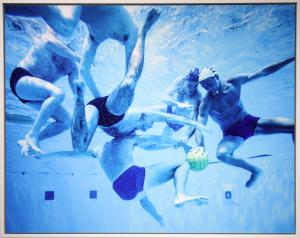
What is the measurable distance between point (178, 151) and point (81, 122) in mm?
914

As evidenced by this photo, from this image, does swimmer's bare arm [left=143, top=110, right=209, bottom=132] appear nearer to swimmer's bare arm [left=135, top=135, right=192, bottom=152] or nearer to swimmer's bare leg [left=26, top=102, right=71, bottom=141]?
swimmer's bare arm [left=135, top=135, right=192, bottom=152]

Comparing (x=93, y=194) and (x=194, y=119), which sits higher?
(x=194, y=119)

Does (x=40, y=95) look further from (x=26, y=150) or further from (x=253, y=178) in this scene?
(x=253, y=178)

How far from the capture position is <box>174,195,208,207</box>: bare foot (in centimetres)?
419

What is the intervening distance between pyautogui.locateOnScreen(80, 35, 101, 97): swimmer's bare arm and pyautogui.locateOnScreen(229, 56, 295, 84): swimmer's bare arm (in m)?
1.24

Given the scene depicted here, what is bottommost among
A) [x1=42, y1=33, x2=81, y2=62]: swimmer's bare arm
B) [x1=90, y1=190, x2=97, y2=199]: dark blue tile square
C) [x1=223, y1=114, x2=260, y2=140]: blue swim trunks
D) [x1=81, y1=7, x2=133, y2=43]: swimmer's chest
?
[x1=90, y1=190, x2=97, y2=199]: dark blue tile square

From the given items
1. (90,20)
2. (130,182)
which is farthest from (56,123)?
(90,20)

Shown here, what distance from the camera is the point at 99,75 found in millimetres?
4184

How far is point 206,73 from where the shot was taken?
4.18 meters

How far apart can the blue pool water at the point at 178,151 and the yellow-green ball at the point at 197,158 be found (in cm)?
6

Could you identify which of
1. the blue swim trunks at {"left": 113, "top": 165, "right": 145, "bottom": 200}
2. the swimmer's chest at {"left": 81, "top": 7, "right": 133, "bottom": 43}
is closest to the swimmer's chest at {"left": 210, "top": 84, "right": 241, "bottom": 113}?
the blue swim trunks at {"left": 113, "top": 165, "right": 145, "bottom": 200}

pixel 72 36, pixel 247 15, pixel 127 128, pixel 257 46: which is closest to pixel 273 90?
pixel 257 46

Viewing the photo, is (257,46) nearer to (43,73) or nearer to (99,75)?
(99,75)

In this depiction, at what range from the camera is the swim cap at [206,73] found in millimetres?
4176
